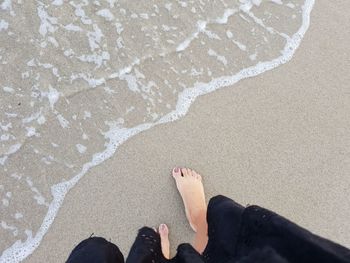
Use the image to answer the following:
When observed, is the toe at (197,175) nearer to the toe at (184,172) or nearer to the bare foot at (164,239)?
the toe at (184,172)

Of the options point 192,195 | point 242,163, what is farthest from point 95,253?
point 242,163

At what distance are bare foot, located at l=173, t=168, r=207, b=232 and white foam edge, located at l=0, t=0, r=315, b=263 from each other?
26 cm

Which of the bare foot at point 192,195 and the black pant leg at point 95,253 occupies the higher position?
the black pant leg at point 95,253

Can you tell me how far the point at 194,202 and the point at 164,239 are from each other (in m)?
0.19

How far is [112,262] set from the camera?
4.96 ft

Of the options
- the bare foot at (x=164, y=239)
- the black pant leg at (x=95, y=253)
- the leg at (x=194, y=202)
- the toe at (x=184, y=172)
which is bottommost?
the bare foot at (x=164, y=239)

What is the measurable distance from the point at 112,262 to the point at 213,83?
3.21ft

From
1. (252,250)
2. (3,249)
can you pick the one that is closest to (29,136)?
(3,249)

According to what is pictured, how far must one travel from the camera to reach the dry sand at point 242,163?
6.37 feet

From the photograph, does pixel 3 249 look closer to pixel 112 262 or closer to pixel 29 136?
pixel 29 136

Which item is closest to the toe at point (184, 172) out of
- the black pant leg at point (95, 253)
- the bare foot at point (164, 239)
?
the bare foot at point (164, 239)

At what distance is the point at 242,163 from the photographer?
2.04 m

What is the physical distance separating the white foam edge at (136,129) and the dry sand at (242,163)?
27 mm

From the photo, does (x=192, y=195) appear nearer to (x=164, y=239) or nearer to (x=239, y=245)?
(x=164, y=239)
